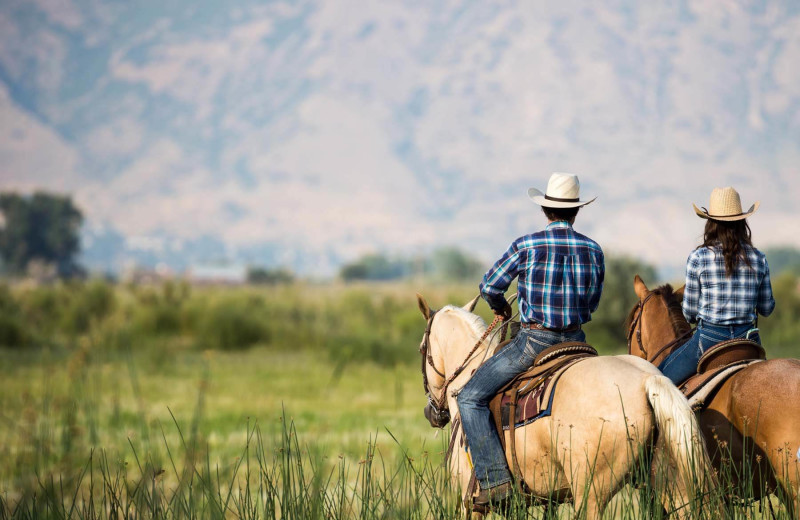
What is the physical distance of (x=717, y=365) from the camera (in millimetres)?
5641

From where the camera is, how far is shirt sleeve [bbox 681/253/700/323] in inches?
232

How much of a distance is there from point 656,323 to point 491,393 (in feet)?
5.77

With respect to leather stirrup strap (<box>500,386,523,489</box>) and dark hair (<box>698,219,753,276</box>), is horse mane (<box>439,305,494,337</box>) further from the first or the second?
dark hair (<box>698,219,753,276</box>)

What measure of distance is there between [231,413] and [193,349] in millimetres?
10978

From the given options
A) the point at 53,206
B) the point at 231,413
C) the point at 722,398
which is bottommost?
the point at 231,413

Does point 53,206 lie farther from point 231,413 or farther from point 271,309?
point 231,413

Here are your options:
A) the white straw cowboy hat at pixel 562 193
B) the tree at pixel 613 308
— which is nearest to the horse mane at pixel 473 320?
the white straw cowboy hat at pixel 562 193

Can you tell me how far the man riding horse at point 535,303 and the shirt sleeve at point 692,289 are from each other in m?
0.83

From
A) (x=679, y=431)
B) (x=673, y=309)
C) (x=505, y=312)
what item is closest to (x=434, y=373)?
(x=505, y=312)

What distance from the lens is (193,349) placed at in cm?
2630

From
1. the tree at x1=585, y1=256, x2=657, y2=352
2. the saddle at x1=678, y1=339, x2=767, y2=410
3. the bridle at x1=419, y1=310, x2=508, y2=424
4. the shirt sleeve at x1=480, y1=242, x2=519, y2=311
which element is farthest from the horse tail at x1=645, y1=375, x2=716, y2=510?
the tree at x1=585, y1=256, x2=657, y2=352

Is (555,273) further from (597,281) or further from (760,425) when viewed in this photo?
(760,425)

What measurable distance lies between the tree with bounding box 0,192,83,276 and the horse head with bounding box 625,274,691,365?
413 ft

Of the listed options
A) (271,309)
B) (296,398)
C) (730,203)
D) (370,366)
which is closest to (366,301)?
(271,309)
